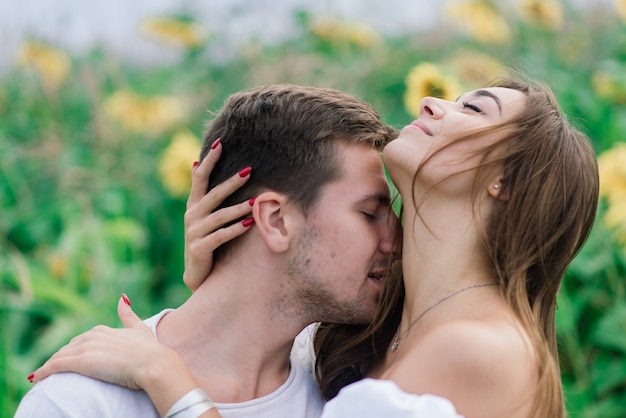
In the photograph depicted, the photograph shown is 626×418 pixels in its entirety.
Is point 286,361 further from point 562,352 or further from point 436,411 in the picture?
point 562,352

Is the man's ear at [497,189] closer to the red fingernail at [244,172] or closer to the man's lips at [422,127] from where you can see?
the man's lips at [422,127]

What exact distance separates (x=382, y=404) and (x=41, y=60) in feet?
12.3

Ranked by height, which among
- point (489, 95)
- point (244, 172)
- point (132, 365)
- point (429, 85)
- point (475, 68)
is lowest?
point (475, 68)

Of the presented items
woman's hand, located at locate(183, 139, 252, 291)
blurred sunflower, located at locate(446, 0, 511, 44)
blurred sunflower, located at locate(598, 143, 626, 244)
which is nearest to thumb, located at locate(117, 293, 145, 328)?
woman's hand, located at locate(183, 139, 252, 291)

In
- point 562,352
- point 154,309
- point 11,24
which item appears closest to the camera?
point 562,352

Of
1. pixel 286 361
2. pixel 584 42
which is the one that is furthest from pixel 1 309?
pixel 584 42

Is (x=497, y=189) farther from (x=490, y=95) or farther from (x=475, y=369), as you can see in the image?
(x=475, y=369)

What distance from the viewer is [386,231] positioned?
8.29 ft

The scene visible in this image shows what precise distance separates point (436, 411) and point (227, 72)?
3655 mm

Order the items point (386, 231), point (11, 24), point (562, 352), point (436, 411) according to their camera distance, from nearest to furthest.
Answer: point (436, 411), point (386, 231), point (562, 352), point (11, 24)

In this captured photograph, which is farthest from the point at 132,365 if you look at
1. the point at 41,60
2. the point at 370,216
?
the point at 41,60

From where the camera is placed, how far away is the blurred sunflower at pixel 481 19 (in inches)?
210

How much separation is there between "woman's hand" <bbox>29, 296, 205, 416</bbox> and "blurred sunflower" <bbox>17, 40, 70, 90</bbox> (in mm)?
3138

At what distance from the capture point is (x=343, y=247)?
243cm
